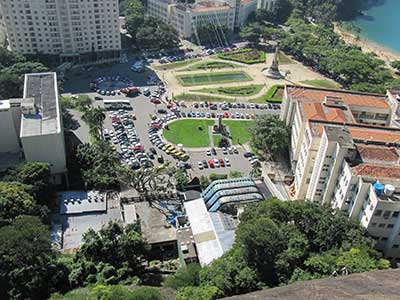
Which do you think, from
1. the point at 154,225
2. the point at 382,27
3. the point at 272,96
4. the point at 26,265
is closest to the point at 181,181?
the point at 154,225

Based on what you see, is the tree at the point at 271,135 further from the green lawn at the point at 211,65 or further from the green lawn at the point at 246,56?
the green lawn at the point at 246,56

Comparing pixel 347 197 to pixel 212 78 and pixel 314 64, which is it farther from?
pixel 314 64

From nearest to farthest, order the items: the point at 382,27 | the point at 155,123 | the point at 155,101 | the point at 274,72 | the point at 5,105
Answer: the point at 5,105
the point at 155,123
the point at 155,101
the point at 274,72
the point at 382,27

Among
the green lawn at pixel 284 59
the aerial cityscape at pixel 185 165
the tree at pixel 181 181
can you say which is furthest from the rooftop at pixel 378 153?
the green lawn at pixel 284 59

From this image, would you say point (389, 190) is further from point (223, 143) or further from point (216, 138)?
point (216, 138)

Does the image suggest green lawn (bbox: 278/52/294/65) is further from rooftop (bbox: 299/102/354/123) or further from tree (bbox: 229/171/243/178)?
tree (bbox: 229/171/243/178)

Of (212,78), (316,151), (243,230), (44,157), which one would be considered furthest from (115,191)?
(212,78)
